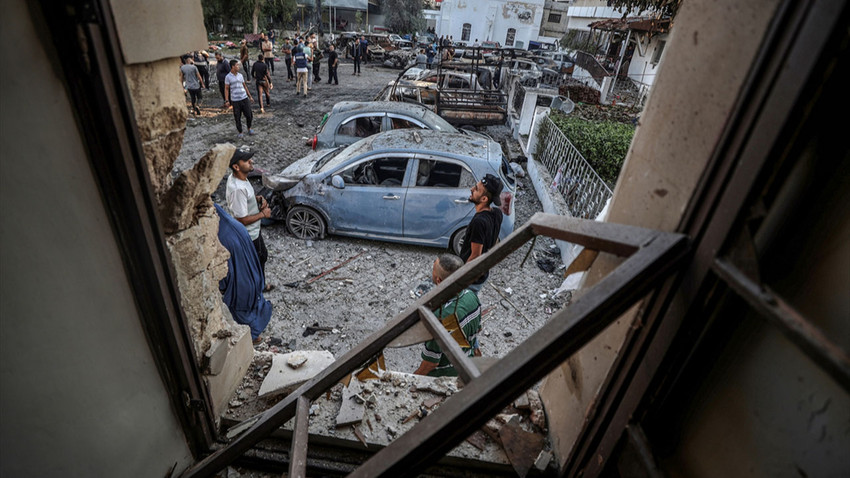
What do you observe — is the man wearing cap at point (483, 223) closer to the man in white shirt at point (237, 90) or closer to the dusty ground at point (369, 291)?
the dusty ground at point (369, 291)

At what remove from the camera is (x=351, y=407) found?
219cm

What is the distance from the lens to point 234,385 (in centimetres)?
239

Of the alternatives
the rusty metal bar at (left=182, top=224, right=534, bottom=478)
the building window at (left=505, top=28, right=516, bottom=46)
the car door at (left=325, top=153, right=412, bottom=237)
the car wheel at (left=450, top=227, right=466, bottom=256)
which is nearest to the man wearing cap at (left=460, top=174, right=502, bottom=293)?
the car wheel at (left=450, top=227, right=466, bottom=256)

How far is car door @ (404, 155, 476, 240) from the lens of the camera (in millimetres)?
5719

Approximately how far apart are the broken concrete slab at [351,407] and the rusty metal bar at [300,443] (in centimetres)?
39

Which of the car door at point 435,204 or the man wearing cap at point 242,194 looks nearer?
the man wearing cap at point 242,194

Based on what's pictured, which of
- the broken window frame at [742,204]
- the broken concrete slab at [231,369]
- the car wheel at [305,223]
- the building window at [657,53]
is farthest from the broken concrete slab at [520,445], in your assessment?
the building window at [657,53]

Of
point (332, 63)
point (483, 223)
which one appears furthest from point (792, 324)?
point (332, 63)

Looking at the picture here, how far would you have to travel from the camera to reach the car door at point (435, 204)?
572cm

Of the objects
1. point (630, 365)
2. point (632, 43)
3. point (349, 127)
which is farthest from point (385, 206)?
point (632, 43)

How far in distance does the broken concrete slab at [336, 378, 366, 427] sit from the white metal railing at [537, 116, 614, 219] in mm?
4566

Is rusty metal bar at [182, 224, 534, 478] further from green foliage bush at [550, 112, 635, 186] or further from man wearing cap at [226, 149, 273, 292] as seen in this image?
green foliage bush at [550, 112, 635, 186]

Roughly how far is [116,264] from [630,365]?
1896mm

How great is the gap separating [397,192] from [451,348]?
14.2 ft
